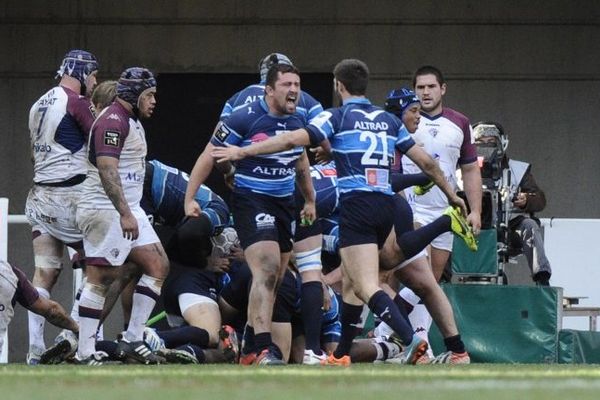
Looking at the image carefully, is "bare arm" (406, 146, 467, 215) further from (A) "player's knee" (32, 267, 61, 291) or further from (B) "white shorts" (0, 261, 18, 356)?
(A) "player's knee" (32, 267, 61, 291)

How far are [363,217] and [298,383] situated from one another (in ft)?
10.6


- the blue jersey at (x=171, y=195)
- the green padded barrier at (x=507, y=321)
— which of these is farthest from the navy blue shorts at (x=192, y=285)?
the green padded barrier at (x=507, y=321)

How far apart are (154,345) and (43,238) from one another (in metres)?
1.34

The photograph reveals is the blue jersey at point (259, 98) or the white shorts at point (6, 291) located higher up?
the blue jersey at point (259, 98)

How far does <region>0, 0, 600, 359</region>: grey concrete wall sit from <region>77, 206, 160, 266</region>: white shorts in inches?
254

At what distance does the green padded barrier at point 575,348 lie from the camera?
42.2 ft

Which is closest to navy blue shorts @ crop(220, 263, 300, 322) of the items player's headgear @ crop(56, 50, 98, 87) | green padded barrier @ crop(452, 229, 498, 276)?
player's headgear @ crop(56, 50, 98, 87)

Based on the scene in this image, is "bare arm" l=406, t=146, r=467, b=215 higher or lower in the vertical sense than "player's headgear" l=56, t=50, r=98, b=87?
lower

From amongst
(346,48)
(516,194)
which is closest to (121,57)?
(346,48)

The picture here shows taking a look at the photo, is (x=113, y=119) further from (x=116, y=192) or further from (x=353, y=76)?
(x=353, y=76)

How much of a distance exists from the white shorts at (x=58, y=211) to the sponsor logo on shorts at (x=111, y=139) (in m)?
0.85

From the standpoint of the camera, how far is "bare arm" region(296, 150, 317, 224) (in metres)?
11.1

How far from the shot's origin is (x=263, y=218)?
1067 cm

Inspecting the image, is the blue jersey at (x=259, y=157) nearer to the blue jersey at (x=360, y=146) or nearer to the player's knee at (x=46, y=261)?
the blue jersey at (x=360, y=146)
